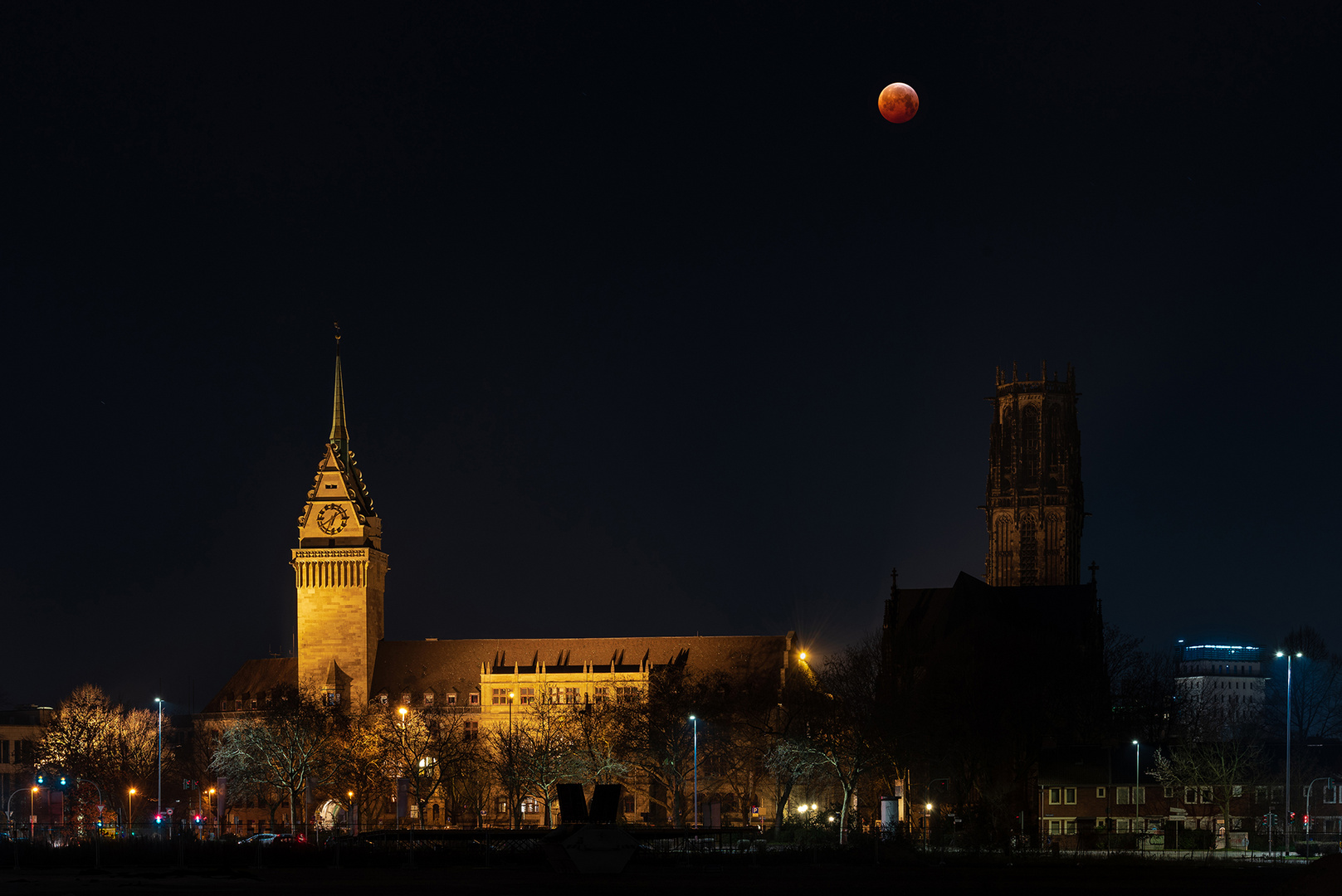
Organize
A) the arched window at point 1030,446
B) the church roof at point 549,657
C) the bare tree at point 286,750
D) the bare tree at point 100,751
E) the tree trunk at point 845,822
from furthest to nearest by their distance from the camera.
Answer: the arched window at point 1030,446
the church roof at point 549,657
the bare tree at point 100,751
the bare tree at point 286,750
the tree trunk at point 845,822

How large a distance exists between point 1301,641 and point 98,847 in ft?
476

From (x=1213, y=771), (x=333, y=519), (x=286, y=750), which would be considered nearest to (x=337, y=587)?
(x=333, y=519)

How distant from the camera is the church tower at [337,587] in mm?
162875

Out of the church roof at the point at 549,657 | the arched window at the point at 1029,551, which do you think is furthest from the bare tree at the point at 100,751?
the arched window at the point at 1029,551

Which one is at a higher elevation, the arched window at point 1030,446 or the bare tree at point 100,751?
the arched window at point 1030,446

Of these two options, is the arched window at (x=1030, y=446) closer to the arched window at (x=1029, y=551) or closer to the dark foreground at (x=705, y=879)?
the arched window at (x=1029, y=551)

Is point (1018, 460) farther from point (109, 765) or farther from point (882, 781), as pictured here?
point (109, 765)

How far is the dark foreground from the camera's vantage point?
48438 millimetres

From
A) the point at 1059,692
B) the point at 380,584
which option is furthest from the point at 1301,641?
the point at 380,584

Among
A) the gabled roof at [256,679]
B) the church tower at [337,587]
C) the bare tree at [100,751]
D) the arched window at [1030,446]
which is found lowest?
the bare tree at [100,751]

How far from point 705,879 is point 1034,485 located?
129 m

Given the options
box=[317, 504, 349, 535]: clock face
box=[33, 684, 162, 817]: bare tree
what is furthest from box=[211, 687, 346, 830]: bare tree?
box=[317, 504, 349, 535]: clock face

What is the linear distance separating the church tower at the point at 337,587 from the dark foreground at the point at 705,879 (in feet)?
338

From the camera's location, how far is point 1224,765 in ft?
332
